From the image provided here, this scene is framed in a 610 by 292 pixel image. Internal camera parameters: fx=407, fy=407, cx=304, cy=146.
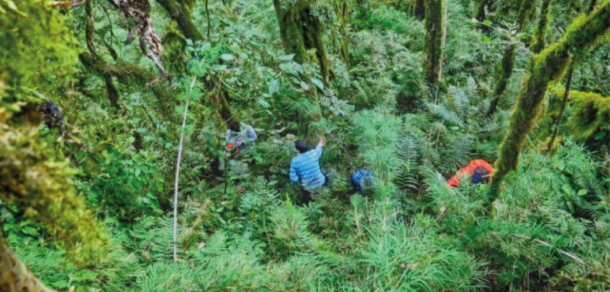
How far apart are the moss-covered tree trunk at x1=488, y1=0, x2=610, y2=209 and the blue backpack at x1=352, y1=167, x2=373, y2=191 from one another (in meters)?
1.57

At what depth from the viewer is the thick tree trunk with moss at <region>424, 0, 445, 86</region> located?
23.7ft

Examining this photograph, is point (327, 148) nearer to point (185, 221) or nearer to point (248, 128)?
point (248, 128)

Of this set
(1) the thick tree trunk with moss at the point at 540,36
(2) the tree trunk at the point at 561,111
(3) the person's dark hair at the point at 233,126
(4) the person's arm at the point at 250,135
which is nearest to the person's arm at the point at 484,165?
(2) the tree trunk at the point at 561,111

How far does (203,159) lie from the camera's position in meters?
5.40

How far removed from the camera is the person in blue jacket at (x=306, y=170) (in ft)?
17.3

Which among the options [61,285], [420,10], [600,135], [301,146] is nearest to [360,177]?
[301,146]

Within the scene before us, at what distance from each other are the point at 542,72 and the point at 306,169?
289 centimetres

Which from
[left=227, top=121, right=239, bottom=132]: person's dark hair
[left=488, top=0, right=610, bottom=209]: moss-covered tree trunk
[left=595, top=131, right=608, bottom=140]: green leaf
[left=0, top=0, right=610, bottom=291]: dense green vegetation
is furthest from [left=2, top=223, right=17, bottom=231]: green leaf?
[left=595, top=131, right=608, bottom=140]: green leaf

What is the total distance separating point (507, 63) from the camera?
652 cm

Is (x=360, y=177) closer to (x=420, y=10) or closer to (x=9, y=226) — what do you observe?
(x=9, y=226)

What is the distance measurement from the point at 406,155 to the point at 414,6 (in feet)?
24.4

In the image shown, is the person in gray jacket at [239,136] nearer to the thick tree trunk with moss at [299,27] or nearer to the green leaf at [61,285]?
the thick tree trunk with moss at [299,27]

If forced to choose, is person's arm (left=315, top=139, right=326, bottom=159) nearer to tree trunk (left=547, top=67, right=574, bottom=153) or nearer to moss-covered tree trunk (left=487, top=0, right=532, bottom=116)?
tree trunk (left=547, top=67, right=574, bottom=153)

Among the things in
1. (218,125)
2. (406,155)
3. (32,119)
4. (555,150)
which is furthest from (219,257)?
(555,150)
